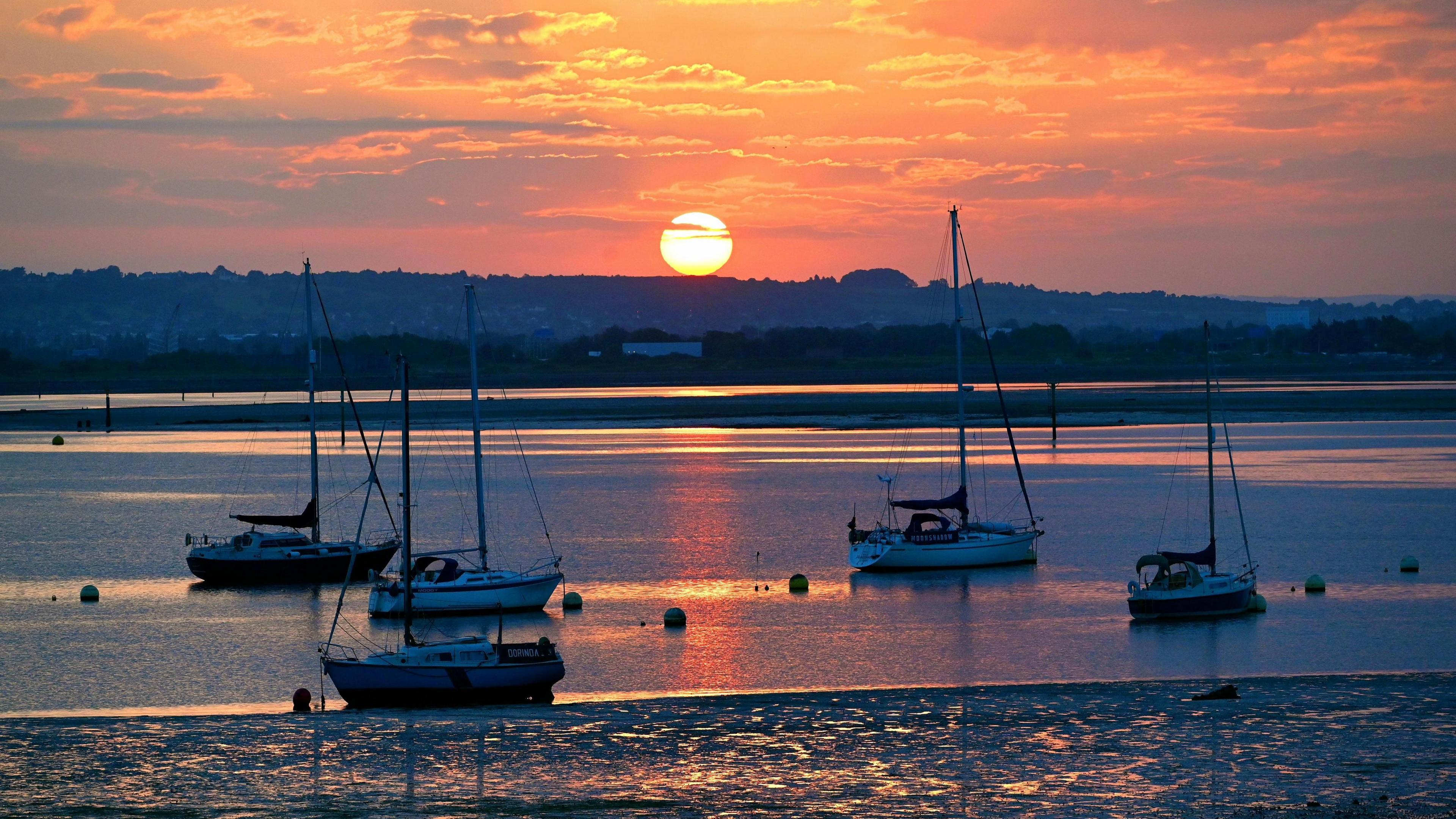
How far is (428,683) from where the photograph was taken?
76.2 feet

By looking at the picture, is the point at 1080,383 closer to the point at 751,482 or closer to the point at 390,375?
the point at 390,375

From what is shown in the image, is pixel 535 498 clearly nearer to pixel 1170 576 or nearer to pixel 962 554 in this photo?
pixel 962 554

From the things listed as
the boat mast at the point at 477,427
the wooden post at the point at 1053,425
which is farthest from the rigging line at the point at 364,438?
the wooden post at the point at 1053,425

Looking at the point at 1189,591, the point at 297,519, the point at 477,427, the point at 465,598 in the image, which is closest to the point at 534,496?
the point at 297,519

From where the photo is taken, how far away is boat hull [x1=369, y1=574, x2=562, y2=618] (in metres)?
32.9

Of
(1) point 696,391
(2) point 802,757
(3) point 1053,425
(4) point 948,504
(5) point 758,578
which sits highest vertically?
(1) point 696,391

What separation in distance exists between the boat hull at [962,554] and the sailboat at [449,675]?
1771 centimetres

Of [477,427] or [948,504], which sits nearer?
[477,427]

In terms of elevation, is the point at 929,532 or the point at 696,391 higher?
the point at 696,391

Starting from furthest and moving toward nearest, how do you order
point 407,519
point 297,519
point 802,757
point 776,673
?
point 297,519, point 407,519, point 776,673, point 802,757

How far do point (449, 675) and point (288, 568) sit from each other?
58.7 feet

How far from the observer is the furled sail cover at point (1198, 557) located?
31.7m

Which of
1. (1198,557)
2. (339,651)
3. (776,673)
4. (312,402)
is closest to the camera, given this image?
(776,673)

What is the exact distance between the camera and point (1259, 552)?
41.5 meters
